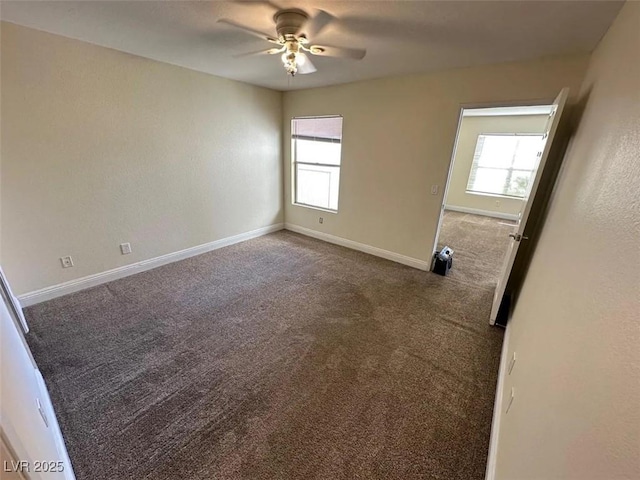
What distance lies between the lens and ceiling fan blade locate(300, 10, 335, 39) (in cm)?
184

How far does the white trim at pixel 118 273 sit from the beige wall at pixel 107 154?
0.22 feet

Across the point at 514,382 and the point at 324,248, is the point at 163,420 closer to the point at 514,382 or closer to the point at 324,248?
the point at 514,382

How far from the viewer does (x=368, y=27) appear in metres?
1.99

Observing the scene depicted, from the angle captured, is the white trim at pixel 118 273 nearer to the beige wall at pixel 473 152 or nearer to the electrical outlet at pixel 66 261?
the electrical outlet at pixel 66 261

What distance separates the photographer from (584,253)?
3.57 ft

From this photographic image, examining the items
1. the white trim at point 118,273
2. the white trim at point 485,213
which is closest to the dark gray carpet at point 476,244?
the white trim at point 485,213

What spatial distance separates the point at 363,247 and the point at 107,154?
3.42 meters

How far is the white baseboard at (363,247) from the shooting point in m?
3.76

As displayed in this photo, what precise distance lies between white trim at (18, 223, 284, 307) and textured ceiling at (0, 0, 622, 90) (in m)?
2.31

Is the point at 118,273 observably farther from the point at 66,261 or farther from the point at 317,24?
the point at 317,24

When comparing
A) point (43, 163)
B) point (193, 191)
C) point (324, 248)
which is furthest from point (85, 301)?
point (324, 248)

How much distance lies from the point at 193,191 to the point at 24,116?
1.66m

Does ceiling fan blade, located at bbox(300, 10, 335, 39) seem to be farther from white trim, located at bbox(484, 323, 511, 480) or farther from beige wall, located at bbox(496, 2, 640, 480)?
white trim, located at bbox(484, 323, 511, 480)

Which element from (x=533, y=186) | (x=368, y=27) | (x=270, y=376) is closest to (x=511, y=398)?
(x=270, y=376)
